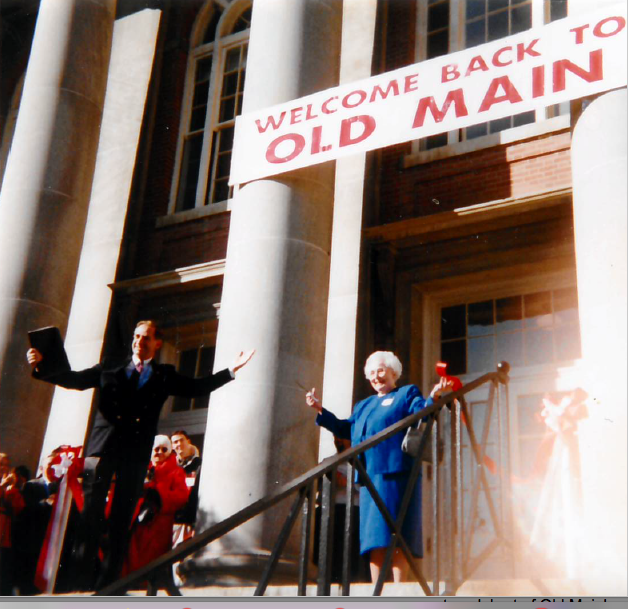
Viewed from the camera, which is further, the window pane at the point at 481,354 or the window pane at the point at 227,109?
the window pane at the point at 227,109

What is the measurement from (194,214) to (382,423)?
5.42 m

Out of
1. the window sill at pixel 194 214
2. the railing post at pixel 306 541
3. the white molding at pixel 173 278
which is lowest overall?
the railing post at pixel 306 541

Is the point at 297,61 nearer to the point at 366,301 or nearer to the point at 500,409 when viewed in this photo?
the point at 366,301

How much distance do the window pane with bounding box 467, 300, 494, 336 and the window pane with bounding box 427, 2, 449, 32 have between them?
318cm

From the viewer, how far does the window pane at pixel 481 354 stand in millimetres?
8273

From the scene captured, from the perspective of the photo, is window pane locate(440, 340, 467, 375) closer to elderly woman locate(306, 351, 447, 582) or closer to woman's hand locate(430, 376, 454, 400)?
elderly woman locate(306, 351, 447, 582)

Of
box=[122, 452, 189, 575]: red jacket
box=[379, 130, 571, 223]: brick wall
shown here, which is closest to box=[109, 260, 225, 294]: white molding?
box=[379, 130, 571, 223]: brick wall

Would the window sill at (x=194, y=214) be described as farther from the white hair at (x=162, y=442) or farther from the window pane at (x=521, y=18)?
the white hair at (x=162, y=442)

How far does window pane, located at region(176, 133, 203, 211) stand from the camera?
10.9 m

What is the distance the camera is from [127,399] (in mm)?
5738

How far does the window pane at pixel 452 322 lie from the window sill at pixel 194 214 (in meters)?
2.77

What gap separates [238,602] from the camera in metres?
5.12

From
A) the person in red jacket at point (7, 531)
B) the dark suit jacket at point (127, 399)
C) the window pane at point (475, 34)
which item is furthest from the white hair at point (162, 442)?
the window pane at point (475, 34)

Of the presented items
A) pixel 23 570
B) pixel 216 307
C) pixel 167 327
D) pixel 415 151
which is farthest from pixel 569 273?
pixel 23 570
